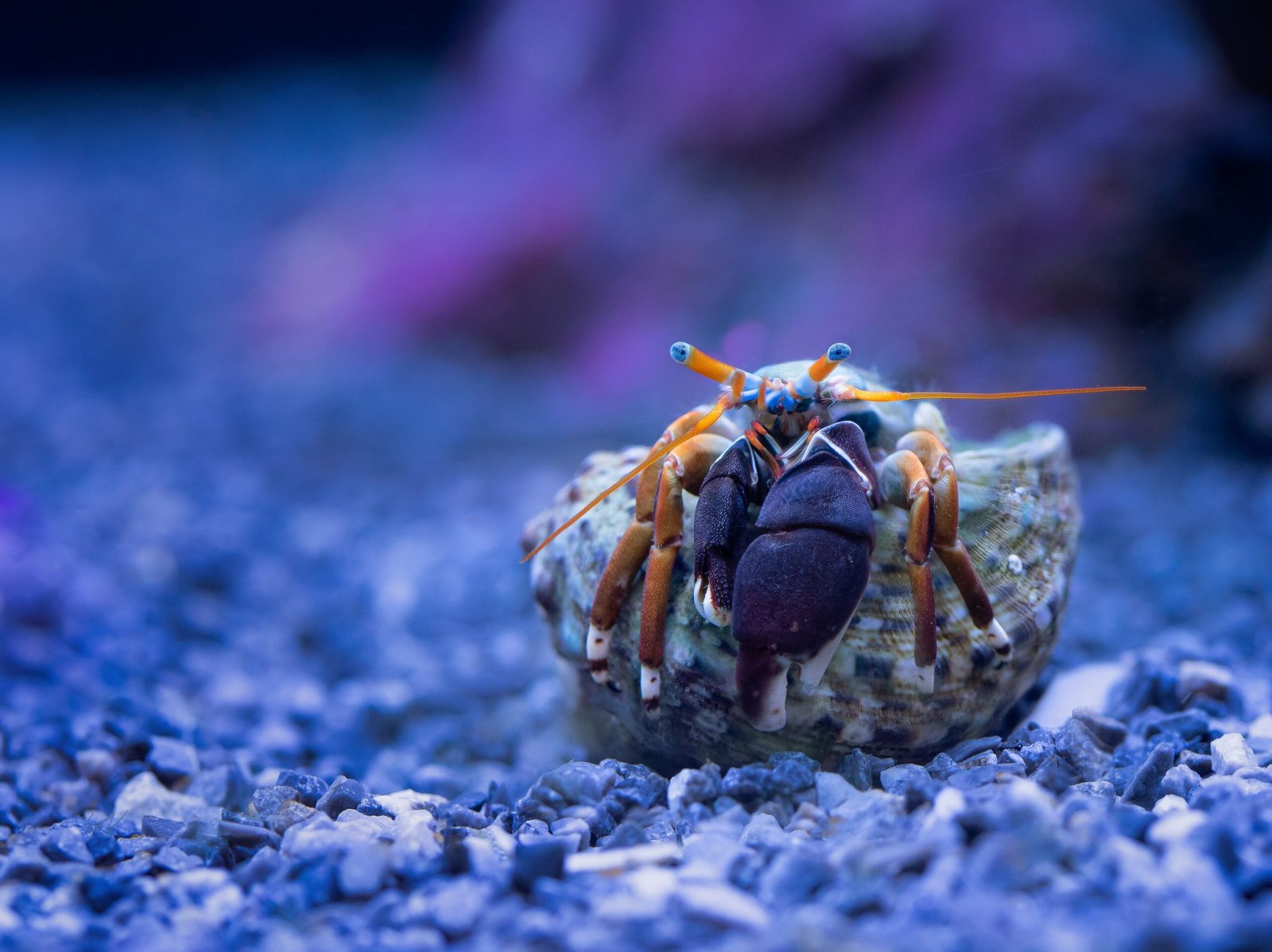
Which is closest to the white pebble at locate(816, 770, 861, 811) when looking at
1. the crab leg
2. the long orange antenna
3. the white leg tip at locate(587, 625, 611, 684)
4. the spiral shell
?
the spiral shell

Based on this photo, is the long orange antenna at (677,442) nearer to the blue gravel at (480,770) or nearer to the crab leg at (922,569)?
the crab leg at (922,569)

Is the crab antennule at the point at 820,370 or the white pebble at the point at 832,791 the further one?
the crab antennule at the point at 820,370

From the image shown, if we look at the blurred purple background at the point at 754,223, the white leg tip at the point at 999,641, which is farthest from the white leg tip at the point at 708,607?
the blurred purple background at the point at 754,223

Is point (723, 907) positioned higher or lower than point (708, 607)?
lower

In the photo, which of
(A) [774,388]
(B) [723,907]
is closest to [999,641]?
(A) [774,388]

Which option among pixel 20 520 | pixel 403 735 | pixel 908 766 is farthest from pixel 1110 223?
pixel 20 520

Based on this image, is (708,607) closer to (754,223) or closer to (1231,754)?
(1231,754)

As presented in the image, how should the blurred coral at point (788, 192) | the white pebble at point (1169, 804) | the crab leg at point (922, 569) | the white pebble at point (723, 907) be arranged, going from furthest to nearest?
the blurred coral at point (788, 192), the crab leg at point (922, 569), the white pebble at point (1169, 804), the white pebble at point (723, 907)

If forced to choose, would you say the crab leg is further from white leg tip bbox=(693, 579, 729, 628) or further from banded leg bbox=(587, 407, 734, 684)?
banded leg bbox=(587, 407, 734, 684)
